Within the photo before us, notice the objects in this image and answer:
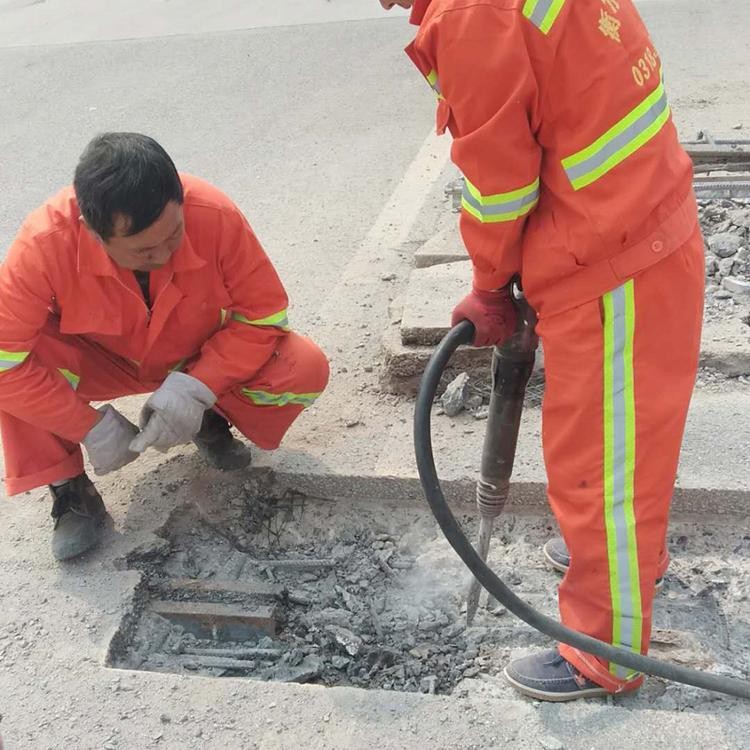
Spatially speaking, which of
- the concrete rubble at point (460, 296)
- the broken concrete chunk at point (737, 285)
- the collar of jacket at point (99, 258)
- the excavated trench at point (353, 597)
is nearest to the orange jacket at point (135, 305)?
the collar of jacket at point (99, 258)

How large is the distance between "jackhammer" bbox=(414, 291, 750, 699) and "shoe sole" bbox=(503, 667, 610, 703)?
241 mm

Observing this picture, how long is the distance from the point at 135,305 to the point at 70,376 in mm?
368

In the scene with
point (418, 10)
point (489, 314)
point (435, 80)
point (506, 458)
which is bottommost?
point (506, 458)

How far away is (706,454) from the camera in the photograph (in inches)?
117

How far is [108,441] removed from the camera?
2.86 metres

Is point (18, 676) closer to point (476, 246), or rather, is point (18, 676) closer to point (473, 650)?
point (473, 650)

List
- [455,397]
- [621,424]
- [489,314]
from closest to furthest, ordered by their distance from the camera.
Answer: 1. [621,424]
2. [489,314]
3. [455,397]

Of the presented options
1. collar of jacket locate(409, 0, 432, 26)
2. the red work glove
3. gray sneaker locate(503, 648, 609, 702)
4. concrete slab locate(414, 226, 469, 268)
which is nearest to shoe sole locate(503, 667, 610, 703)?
gray sneaker locate(503, 648, 609, 702)

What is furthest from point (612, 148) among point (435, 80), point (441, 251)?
point (441, 251)

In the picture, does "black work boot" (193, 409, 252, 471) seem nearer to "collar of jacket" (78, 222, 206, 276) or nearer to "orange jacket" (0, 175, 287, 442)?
"orange jacket" (0, 175, 287, 442)

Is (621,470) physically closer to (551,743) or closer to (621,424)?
(621,424)

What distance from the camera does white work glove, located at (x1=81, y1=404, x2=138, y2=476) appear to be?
9.36ft

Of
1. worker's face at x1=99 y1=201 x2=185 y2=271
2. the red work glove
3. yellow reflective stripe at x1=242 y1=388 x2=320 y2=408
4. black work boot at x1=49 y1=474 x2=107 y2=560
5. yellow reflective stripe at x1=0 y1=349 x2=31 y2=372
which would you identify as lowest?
black work boot at x1=49 y1=474 x2=107 y2=560

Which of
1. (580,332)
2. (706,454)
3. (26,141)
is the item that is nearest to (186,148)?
(26,141)
